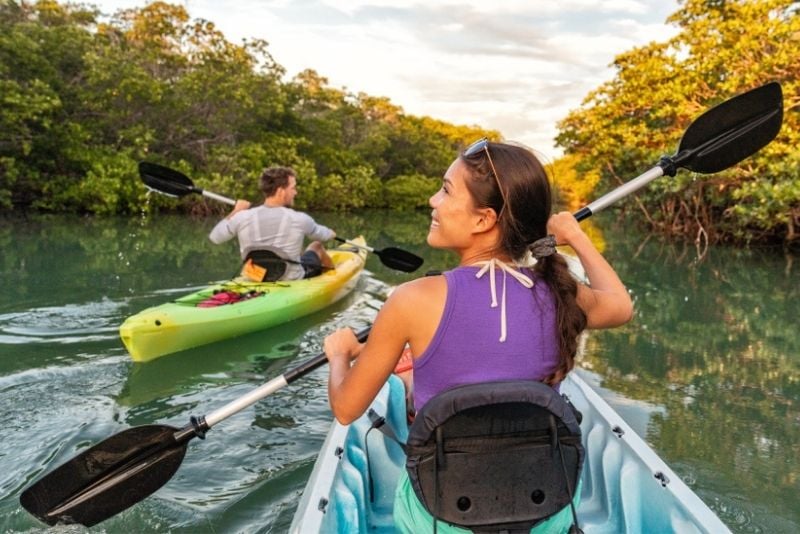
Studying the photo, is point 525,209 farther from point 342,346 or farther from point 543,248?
point 342,346

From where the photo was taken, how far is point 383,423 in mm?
2357

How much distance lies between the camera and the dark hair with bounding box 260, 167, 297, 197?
17.2ft

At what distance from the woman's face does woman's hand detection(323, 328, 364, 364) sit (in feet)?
1.21

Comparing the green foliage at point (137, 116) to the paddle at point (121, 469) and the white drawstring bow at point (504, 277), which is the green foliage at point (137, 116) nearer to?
the paddle at point (121, 469)

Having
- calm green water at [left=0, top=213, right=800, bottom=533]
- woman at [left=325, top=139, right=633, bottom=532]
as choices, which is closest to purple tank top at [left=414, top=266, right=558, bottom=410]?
woman at [left=325, top=139, right=633, bottom=532]

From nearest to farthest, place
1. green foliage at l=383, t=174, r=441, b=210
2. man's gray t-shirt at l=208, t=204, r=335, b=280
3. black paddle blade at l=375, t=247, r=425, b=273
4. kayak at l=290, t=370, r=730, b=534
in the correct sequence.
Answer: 1. kayak at l=290, t=370, r=730, b=534
2. black paddle blade at l=375, t=247, r=425, b=273
3. man's gray t-shirt at l=208, t=204, r=335, b=280
4. green foliage at l=383, t=174, r=441, b=210

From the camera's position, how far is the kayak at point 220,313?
4227 mm

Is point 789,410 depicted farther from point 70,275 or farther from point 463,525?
point 70,275

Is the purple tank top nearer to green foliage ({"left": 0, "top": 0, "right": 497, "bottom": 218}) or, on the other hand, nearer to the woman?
the woman

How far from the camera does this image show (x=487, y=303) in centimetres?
128

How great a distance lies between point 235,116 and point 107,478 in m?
19.5

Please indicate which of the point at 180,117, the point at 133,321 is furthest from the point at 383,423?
the point at 180,117

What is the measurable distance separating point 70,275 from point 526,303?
7.44m

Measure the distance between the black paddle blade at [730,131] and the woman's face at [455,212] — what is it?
1590 millimetres
